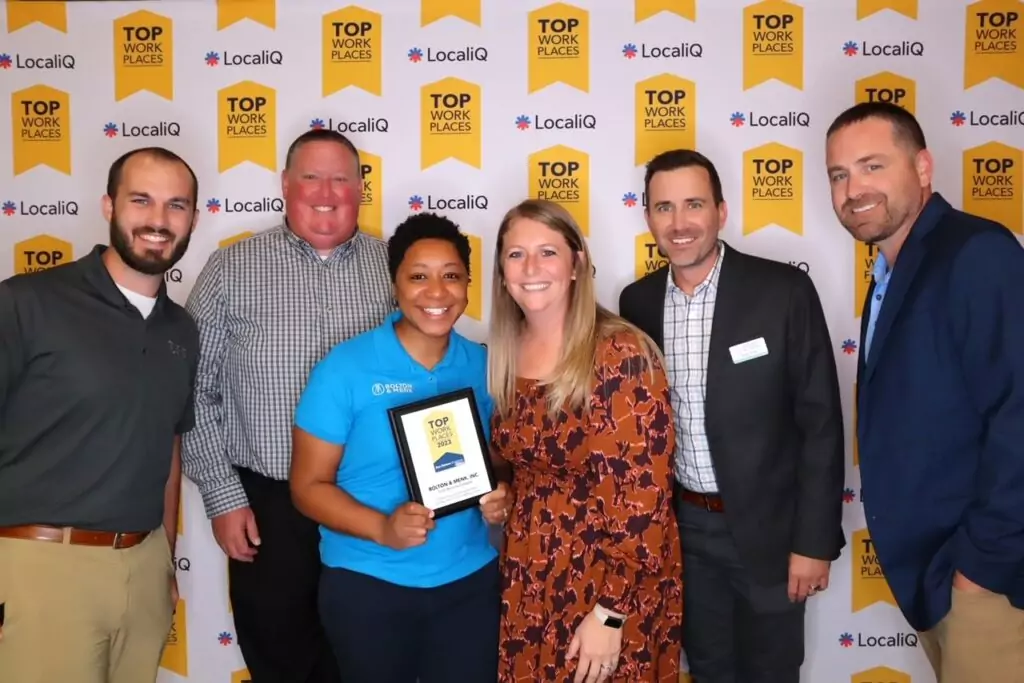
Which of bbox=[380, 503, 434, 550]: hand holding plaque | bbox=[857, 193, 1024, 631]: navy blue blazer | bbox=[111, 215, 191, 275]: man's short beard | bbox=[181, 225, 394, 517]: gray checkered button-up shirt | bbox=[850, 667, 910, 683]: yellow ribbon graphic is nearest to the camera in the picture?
bbox=[857, 193, 1024, 631]: navy blue blazer

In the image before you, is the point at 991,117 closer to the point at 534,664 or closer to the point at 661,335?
the point at 661,335

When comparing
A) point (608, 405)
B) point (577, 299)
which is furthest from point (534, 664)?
point (577, 299)

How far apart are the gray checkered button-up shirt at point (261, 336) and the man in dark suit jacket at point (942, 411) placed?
1.60 metres

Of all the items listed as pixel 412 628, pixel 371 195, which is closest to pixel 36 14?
pixel 371 195

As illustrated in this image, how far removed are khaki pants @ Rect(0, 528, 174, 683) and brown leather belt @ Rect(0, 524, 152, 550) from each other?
0.05 feet

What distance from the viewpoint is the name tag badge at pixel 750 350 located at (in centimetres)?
231

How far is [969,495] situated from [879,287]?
2.09 ft

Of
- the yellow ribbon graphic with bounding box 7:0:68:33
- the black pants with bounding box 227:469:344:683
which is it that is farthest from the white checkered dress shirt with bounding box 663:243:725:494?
the yellow ribbon graphic with bounding box 7:0:68:33

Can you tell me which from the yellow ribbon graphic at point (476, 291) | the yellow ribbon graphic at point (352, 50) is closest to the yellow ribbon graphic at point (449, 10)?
the yellow ribbon graphic at point (352, 50)

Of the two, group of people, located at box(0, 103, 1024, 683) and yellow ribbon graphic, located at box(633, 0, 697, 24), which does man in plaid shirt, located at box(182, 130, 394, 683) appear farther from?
yellow ribbon graphic, located at box(633, 0, 697, 24)

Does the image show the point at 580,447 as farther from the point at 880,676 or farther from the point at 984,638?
the point at 880,676

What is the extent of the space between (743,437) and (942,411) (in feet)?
1.79

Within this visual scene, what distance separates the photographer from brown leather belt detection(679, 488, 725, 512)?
2.38m

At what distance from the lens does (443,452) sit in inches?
79.9
